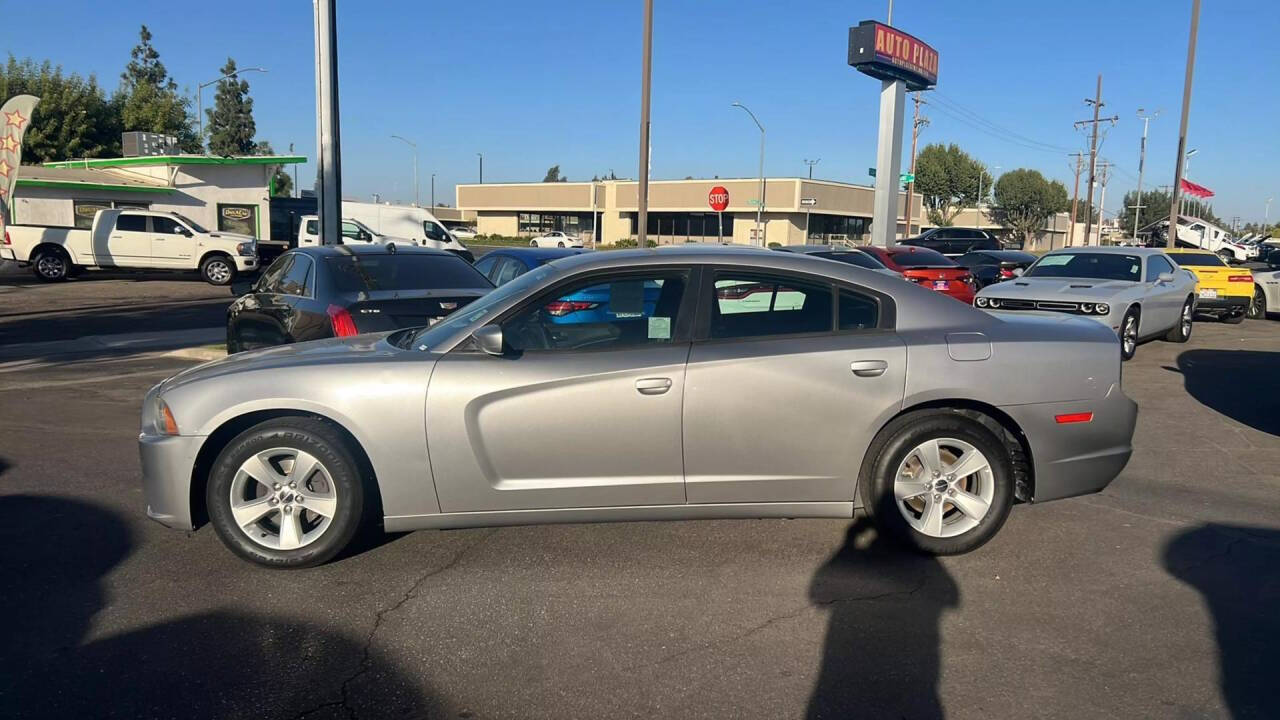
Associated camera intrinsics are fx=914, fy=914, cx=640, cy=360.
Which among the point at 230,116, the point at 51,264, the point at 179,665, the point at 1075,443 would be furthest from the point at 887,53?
the point at 230,116

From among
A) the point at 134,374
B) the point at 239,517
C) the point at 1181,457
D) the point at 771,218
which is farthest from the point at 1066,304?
the point at 771,218

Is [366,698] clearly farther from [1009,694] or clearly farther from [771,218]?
[771,218]

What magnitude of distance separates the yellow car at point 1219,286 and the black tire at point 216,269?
878 inches

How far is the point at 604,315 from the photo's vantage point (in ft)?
15.7

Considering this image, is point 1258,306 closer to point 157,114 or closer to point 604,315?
point 604,315

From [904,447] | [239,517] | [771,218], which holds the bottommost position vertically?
[239,517]

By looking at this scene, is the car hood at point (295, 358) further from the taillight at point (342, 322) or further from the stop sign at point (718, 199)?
the stop sign at point (718, 199)

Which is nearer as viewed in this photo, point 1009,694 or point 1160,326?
point 1009,694

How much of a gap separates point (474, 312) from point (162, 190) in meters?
31.6

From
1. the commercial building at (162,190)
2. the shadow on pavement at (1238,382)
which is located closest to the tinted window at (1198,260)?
the shadow on pavement at (1238,382)

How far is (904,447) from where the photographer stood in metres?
4.63

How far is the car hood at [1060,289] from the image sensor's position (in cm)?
1173

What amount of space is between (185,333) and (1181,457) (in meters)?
13.6

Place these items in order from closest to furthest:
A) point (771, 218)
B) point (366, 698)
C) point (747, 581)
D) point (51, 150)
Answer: point (366, 698) < point (747, 581) < point (51, 150) < point (771, 218)
